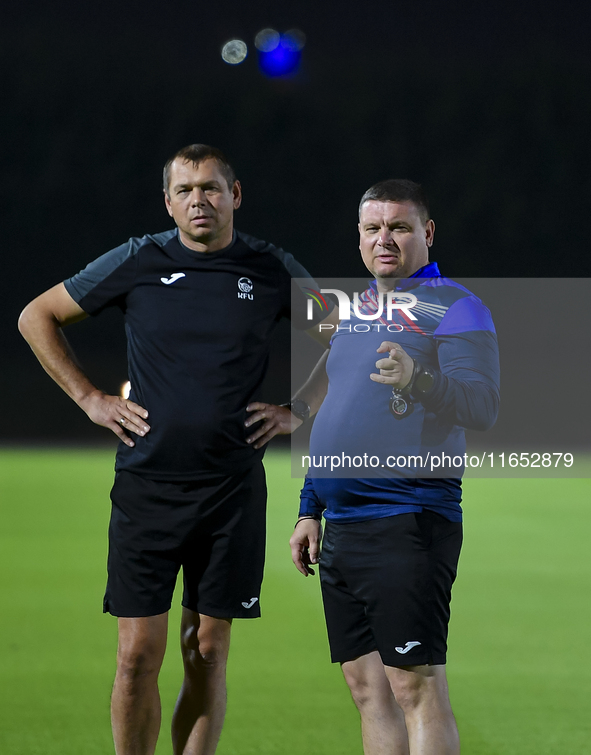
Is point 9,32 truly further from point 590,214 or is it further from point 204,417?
point 204,417

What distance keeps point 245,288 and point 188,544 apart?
71 centimetres

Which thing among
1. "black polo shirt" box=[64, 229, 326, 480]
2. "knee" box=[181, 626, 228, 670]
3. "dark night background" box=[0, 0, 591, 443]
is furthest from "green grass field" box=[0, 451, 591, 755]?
"dark night background" box=[0, 0, 591, 443]

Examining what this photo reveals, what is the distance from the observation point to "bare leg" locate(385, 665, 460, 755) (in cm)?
196

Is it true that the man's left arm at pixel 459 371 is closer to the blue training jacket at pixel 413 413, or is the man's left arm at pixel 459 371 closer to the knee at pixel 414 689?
the blue training jacket at pixel 413 413

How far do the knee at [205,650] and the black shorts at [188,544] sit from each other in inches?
2.4

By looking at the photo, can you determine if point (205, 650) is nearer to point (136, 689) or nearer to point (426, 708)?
point (136, 689)

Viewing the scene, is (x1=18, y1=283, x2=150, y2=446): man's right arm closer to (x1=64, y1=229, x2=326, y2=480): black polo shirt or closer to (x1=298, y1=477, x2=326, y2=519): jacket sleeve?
(x1=64, y1=229, x2=326, y2=480): black polo shirt

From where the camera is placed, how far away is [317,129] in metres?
16.0

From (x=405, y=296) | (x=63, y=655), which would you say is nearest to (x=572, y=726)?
(x=405, y=296)

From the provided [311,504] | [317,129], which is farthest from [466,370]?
[317,129]

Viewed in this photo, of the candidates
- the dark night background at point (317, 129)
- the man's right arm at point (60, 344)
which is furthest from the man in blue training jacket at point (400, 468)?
the dark night background at point (317, 129)

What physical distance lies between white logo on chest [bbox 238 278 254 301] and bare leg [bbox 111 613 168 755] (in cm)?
90

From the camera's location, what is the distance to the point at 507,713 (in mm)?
2982

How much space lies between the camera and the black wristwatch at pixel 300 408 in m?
2.64
